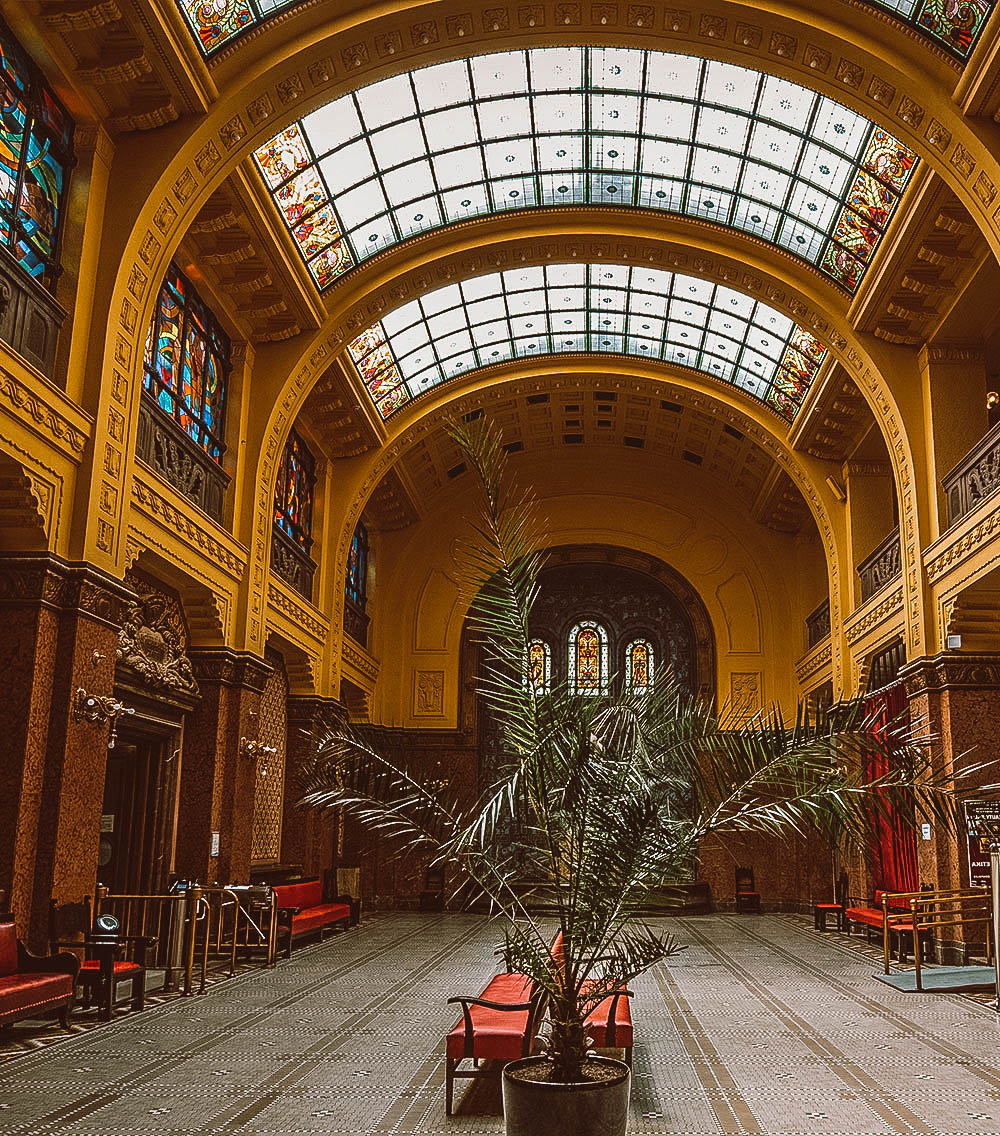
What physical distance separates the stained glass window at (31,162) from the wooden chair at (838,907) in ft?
51.6

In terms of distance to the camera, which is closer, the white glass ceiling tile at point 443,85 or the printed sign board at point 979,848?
the printed sign board at point 979,848

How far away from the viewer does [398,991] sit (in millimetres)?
11578

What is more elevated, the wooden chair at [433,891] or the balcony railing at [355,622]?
the balcony railing at [355,622]

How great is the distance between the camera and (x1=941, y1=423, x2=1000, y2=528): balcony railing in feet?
43.0

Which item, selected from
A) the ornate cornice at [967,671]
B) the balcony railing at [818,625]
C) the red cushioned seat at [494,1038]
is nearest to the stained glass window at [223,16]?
the red cushioned seat at [494,1038]

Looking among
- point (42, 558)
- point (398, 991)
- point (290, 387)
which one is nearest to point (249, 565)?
point (290, 387)

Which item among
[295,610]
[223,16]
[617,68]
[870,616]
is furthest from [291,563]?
[870,616]

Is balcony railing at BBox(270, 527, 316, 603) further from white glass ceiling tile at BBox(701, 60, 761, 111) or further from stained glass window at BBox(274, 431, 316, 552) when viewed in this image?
white glass ceiling tile at BBox(701, 60, 761, 111)

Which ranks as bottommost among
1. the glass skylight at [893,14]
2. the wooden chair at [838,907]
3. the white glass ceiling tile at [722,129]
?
the wooden chair at [838,907]

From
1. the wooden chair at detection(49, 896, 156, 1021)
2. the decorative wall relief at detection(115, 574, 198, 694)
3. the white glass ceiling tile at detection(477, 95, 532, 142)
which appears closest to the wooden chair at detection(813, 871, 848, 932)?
the decorative wall relief at detection(115, 574, 198, 694)

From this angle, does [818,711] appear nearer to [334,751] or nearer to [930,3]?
[334,751]

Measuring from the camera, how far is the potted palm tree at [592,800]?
4.98 metres

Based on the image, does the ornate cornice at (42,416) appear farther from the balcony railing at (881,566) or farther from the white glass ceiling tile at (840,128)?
the balcony railing at (881,566)

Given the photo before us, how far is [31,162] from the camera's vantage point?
34.7 ft
